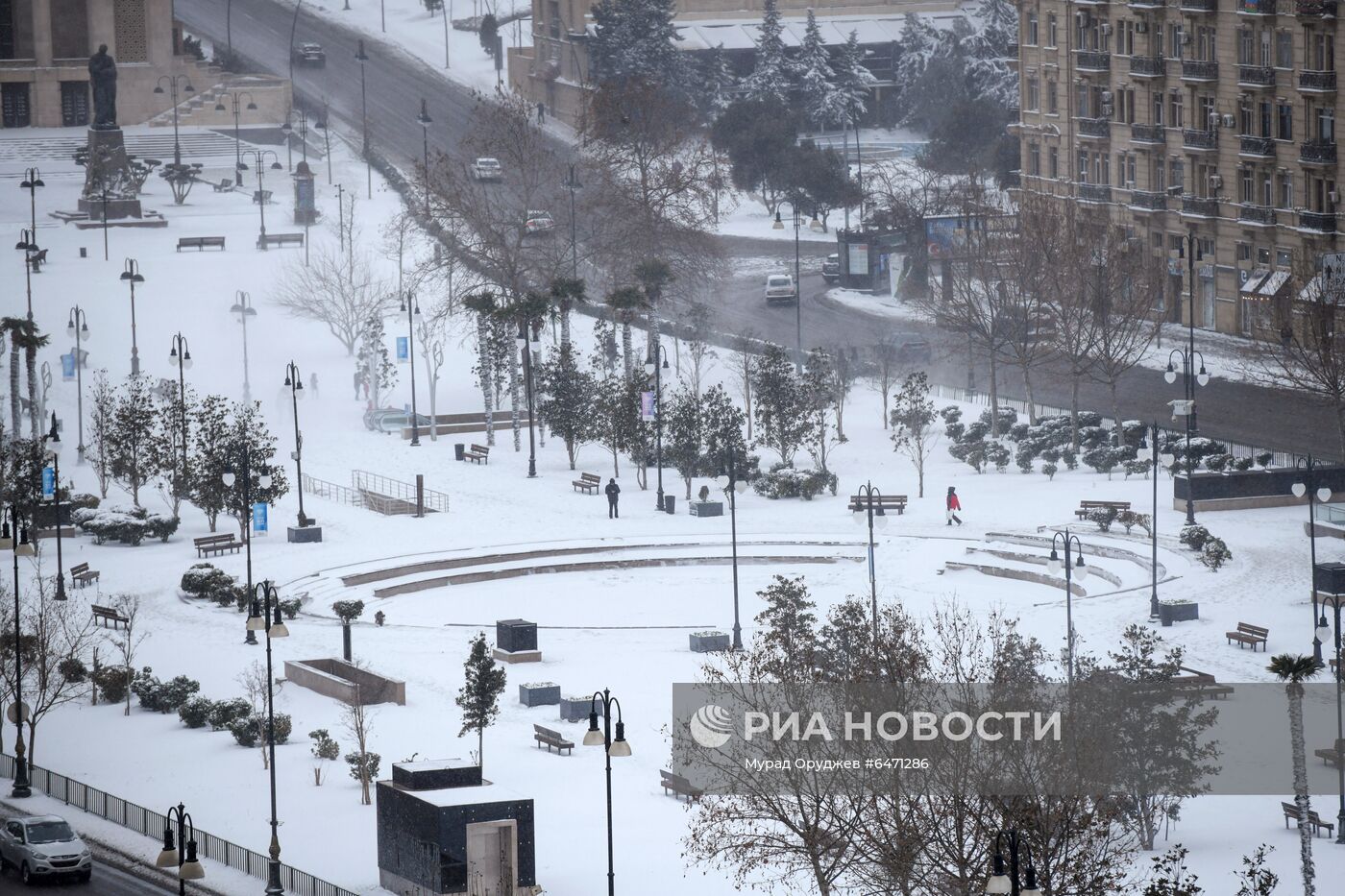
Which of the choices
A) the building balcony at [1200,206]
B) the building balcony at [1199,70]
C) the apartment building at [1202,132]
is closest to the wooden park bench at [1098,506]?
the apartment building at [1202,132]

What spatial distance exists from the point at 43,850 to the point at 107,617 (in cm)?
1627

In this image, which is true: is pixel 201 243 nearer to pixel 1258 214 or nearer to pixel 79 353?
pixel 79 353

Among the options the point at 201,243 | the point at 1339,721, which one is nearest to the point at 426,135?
the point at 201,243

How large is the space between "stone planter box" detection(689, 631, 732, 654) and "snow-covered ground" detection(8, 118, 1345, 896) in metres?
1.01

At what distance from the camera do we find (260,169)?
100188 mm

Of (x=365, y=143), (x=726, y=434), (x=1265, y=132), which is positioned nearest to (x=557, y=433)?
(x=726, y=434)

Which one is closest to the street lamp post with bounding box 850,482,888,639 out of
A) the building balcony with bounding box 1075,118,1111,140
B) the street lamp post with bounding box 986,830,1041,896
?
the street lamp post with bounding box 986,830,1041,896

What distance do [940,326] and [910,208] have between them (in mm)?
17477

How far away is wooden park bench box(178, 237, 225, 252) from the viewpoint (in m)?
93.4

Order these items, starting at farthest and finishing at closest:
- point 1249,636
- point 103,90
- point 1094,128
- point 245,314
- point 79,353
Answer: point 103,90
point 1094,128
point 245,314
point 79,353
point 1249,636

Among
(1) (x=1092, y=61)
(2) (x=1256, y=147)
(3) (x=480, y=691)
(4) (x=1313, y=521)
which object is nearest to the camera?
(3) (x=480, y=691)

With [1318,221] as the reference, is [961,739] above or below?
below

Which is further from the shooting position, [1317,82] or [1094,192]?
[1094,192]

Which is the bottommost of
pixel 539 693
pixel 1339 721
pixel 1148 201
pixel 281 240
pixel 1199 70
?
pixel 539 693
